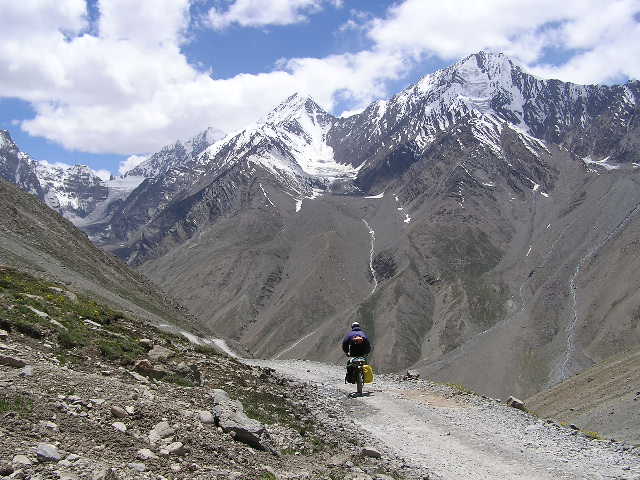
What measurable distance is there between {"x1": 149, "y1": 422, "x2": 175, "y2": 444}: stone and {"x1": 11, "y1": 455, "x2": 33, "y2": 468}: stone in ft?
9.15

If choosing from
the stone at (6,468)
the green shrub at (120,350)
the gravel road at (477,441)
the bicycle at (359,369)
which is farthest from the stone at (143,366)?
the bicycle at (359,369)

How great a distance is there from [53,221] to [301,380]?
5407 centimetres

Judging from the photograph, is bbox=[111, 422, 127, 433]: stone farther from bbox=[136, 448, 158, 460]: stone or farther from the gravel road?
the gravel road

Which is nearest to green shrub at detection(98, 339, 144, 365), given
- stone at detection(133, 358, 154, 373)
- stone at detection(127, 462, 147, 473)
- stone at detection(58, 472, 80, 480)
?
stone at detection(133, 358, 154, 373)

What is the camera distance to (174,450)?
40.3 ft

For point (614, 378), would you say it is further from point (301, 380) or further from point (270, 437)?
point (270, 437)

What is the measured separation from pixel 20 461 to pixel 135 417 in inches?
131

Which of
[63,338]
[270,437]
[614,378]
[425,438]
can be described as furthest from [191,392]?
[614,378]

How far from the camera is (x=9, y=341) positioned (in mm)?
15805

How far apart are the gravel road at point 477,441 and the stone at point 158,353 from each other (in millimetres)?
7386

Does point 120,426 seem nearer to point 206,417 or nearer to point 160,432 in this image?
point 160,432

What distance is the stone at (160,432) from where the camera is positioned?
12.6 meters

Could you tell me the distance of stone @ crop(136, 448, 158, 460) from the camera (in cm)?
1159

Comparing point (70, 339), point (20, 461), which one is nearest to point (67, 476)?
point (20, 461)
